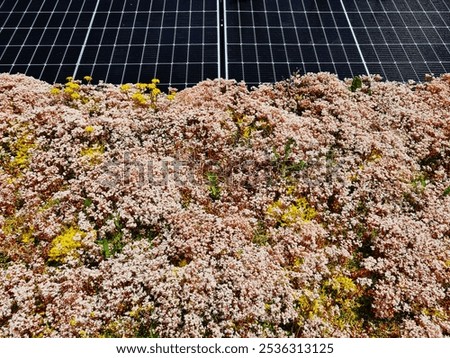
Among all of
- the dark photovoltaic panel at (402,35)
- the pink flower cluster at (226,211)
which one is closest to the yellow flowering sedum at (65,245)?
the pink flower cluster at (226,211)

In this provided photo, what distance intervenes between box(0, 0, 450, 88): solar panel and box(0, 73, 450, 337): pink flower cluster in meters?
1.06

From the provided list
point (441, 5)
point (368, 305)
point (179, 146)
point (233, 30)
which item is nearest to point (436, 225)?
point (368, 305)

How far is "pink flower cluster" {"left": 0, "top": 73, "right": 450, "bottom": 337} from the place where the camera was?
7.12 meters

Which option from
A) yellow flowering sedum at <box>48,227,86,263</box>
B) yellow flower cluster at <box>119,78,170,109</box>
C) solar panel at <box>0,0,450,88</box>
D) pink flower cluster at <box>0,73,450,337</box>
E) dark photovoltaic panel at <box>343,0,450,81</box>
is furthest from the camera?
dark photovoltaic panel at <box>343,0,450,81</box>

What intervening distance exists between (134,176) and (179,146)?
1451 millimetres

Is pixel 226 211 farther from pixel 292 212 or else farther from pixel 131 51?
pixel 131 51

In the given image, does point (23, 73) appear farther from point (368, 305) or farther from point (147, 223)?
point (368, 305)

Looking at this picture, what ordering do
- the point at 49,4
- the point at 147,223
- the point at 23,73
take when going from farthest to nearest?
the point at 49,4
the point at 23,73
the point at 147,223

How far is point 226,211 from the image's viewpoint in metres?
8.45

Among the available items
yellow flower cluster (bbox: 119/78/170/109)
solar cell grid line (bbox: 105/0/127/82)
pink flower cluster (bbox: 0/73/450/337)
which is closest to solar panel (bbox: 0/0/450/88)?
solar cell grid line (bbox: 105/0/127/82)

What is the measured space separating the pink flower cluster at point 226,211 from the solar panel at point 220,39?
3.47ft

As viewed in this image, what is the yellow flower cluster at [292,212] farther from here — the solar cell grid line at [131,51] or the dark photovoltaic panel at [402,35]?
the solar cell grid line at [131,51]

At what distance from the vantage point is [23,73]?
1163cm

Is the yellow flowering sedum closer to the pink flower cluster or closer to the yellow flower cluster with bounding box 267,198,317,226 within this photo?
the pink flower cluster
